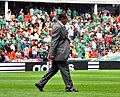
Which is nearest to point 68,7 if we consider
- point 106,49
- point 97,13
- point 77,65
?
point 97,13

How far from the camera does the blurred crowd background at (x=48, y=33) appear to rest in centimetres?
3578

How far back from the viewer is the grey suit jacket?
14461mm

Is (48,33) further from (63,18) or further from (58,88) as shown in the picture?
(63,18)

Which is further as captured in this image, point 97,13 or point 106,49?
point 97,13

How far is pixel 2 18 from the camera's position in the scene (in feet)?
125

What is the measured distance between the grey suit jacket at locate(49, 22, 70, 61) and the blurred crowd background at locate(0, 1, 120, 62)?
63.8ft

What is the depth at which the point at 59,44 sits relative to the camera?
14.6m

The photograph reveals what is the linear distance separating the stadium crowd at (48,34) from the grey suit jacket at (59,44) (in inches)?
774

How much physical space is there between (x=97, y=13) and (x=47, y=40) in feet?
23.4

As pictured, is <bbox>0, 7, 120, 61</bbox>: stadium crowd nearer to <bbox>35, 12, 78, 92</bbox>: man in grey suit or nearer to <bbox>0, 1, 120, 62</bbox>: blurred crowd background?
<bbox>0, 1, 120, 62</bbox>: blurred crowd background

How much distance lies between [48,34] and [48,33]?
0.10 m

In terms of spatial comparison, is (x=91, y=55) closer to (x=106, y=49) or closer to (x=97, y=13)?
(x=106, y=49)

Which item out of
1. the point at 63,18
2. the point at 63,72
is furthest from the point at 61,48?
the point at 63,18

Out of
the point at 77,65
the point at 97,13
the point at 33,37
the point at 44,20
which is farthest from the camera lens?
the point at 97,13
